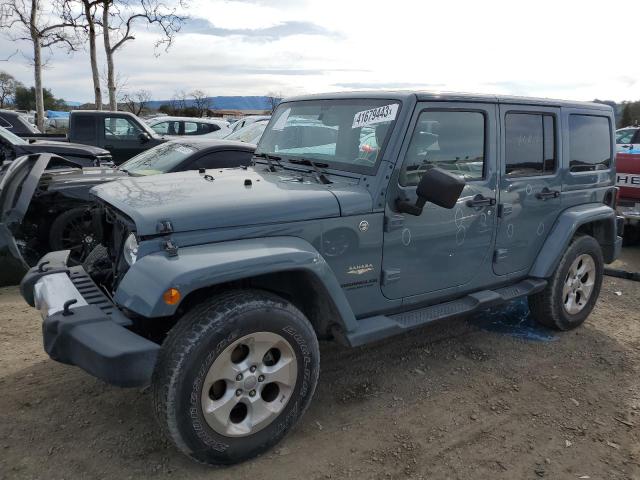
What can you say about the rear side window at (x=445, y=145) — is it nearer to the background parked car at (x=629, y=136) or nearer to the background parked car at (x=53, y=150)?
the background parked car at (x=53, y=150)

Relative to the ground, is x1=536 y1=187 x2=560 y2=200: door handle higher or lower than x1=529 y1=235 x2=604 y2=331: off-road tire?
higher

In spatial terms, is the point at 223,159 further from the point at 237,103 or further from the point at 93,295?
the point at 237,103

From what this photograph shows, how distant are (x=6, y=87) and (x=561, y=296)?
140ft

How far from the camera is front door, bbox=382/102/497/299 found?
320 centimetres

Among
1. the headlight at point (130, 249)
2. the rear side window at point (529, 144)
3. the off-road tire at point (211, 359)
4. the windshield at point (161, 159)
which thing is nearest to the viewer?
the off-road tire at point (211, 359)

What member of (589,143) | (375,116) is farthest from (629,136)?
(375,116)

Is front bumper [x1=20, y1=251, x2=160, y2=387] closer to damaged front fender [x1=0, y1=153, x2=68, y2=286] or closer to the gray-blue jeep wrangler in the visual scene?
the gray-blue jeep wrangler

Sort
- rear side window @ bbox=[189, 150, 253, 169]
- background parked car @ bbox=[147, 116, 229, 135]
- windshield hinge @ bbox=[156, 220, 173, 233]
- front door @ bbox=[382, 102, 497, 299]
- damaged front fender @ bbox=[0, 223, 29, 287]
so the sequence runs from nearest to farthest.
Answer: windshield hinge @ bbox=[156, 220, 173, 233] < front door @ bbox=[382, 102, 497, 299] < damaged front fender @ bbox=[0, 223, 29, 287] < rear side window @ bbox=[189, 150, 253, 169] < background parked car @ bbox=[147, 116, 229, 135]

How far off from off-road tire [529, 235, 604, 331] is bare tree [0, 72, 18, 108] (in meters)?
40.2

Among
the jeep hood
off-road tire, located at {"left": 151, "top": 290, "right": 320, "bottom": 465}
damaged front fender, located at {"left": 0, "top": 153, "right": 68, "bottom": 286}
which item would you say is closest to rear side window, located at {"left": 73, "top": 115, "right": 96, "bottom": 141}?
damaged front fender, located at {"left": 0, "top": 153, "right": 68, "bottom": 286}

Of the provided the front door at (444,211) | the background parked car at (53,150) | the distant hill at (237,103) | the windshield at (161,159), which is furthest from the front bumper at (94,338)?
the distant hill at (237,103)

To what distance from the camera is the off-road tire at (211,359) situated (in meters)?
2.41

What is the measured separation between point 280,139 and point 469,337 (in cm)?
226

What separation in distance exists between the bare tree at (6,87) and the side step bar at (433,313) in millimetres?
40247
